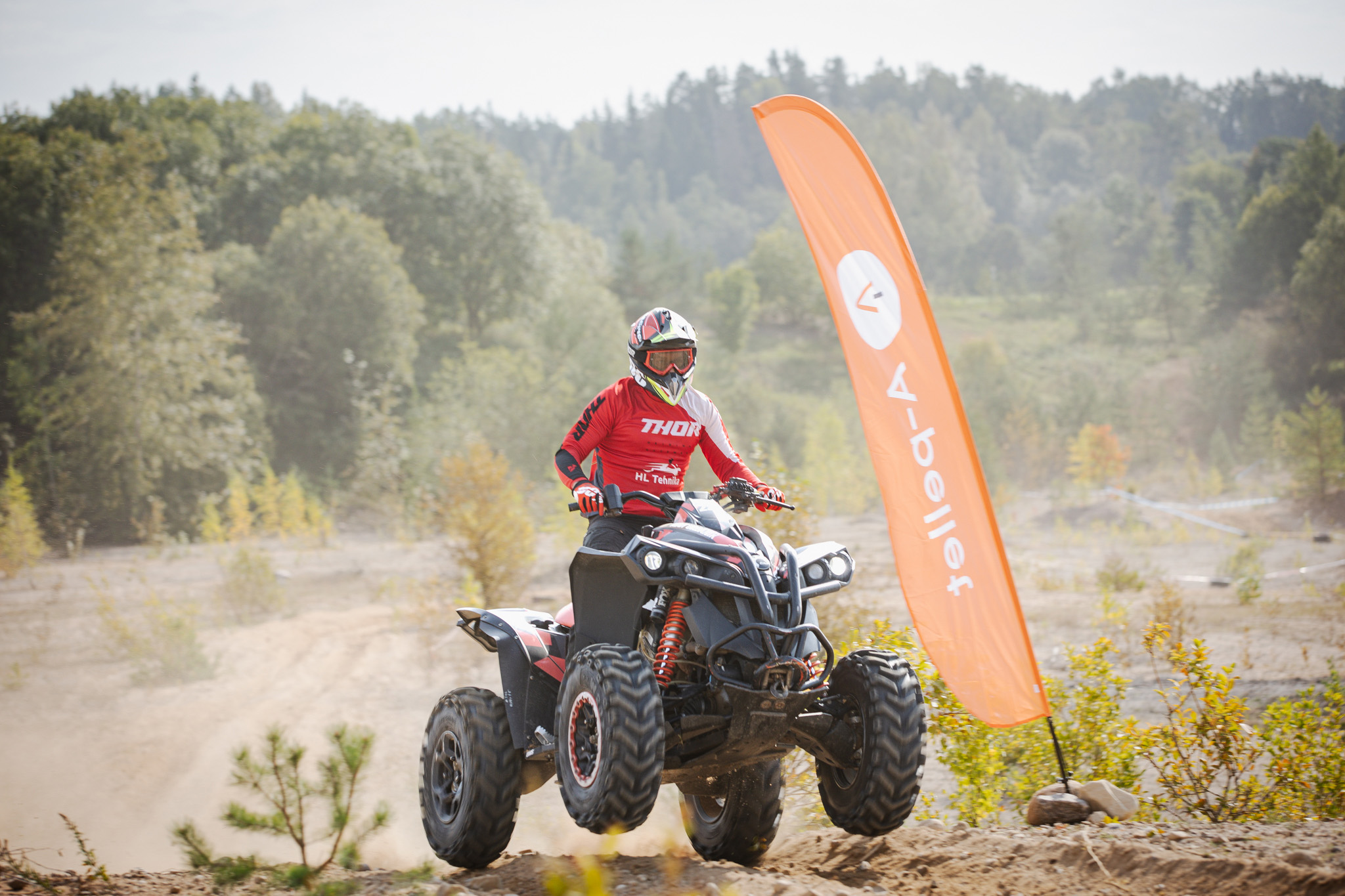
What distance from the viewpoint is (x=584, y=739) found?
4.61 meters

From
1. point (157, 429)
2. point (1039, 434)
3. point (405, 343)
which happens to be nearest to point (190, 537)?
point (157, 429)

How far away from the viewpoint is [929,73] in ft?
627

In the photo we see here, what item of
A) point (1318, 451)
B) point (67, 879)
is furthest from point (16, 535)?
point (1318, 451)

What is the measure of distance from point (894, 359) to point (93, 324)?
26.3 metres

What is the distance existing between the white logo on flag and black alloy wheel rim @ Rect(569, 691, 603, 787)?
2993 mm

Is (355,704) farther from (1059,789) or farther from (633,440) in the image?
(1059,789)

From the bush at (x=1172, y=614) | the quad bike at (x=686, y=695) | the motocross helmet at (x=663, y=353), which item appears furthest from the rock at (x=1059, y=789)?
the bush at (x=1172, y=614)

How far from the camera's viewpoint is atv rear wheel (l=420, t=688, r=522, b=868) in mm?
5270

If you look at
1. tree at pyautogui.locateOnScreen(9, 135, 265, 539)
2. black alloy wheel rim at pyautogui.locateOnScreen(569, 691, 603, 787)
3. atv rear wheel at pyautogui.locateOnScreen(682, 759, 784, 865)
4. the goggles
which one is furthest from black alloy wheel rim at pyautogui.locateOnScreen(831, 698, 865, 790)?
tree at pyautogui.locateOnScreen(9, 135, 265, 539)

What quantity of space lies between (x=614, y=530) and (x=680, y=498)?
0.43 meters

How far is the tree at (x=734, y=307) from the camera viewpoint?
2719 inches

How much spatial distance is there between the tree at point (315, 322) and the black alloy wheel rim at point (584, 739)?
117 ft

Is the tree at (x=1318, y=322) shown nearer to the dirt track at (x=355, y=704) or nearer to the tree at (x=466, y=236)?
the dirt track at (x=355, y=704)

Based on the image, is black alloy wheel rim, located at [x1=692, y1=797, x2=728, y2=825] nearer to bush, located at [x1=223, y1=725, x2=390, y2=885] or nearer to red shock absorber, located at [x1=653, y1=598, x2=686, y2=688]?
red shock absorber, located at [x1=653, y1=598, x2=686, y2=688]
